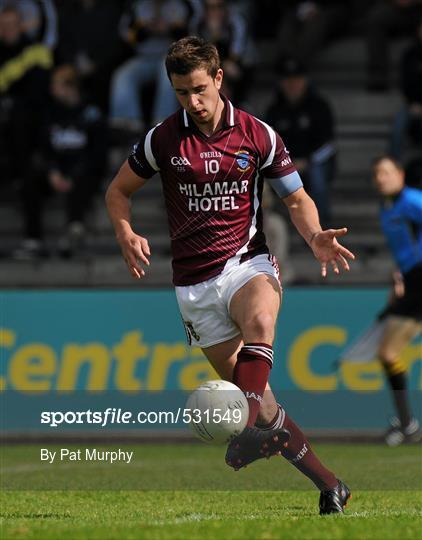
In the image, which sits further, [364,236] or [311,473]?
[364,236]

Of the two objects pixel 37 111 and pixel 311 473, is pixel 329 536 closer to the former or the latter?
pixel 311 473

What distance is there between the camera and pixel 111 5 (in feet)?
63.1

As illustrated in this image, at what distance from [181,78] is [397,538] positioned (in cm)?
280

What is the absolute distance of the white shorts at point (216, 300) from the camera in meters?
7.93

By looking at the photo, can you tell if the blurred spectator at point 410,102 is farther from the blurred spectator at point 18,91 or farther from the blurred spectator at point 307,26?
the blurred spectator at point 18,91

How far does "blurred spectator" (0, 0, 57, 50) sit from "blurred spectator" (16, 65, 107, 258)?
0.90 metres

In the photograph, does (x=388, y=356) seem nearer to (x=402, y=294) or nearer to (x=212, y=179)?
(x=402, y=294)

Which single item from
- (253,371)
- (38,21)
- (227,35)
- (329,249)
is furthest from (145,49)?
(253,371)

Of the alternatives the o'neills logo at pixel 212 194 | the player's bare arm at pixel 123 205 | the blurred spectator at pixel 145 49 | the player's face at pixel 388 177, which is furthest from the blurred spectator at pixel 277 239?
the o'neills logo at pixel 212 194

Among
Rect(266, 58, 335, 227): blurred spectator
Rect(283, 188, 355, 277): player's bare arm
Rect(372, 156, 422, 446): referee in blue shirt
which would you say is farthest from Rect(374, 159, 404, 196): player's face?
Rect(283, 188, 355, 277): player's bare arm

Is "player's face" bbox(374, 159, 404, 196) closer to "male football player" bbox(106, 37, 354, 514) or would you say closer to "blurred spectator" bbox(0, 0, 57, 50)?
"male football player" bbox(106, 37, 354, 514)

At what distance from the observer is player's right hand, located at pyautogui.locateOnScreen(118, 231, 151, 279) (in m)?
7.74

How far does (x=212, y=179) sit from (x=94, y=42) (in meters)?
11.6

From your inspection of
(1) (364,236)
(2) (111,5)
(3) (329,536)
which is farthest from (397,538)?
Result: (2) (111,5)
